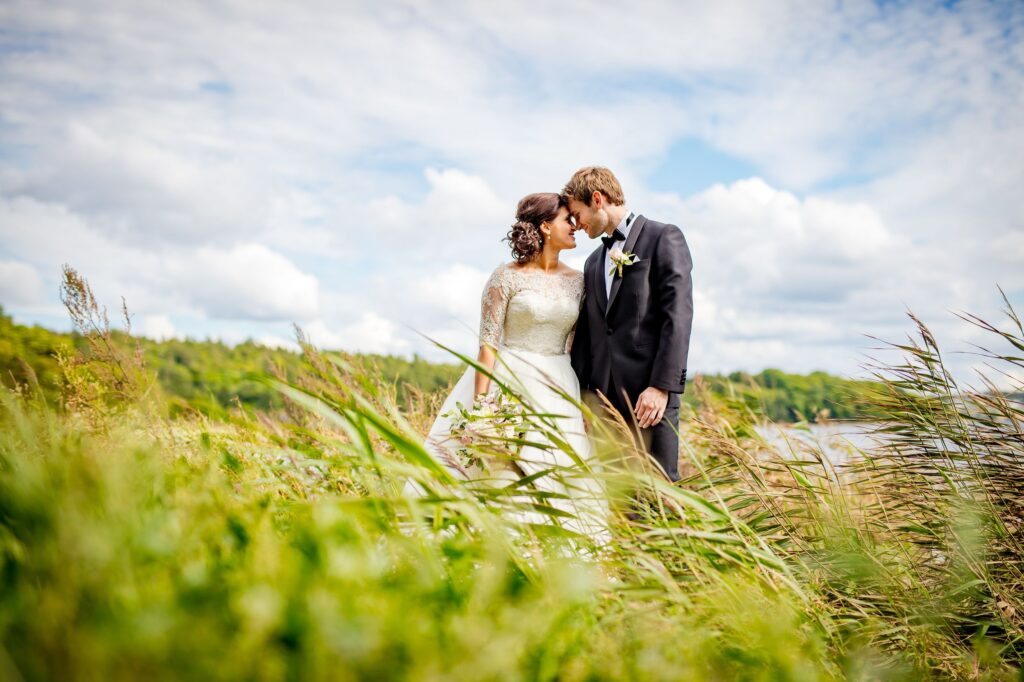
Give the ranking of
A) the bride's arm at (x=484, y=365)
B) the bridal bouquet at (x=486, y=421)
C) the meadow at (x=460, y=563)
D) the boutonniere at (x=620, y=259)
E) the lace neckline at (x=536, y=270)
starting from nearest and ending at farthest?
the meadow at (x=460, y=563), the bridal bouquet at (x=486, y=421), the boutonniere at (x=620, y=259), the bride's arm at (x=484, y=365), the lace neckline at (x=536, y=270)

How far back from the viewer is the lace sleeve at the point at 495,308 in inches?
181

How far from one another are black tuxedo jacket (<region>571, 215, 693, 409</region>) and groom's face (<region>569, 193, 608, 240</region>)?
0.29 m

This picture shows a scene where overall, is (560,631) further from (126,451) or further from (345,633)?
(126,451)

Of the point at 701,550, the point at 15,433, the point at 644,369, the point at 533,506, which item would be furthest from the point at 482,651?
the point at 644,369

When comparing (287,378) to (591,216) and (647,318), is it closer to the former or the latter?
(591,216)

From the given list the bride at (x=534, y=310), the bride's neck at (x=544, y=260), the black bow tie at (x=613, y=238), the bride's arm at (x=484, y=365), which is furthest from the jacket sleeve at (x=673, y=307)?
the bride's arm at (x=484, y=365)

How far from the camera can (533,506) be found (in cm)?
198

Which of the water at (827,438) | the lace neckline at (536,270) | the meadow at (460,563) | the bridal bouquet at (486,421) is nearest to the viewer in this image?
the meadow at (460,563)

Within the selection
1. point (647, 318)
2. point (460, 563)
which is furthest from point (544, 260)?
point (460, 563)

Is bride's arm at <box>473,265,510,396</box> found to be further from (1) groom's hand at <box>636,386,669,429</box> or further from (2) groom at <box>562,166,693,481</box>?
(1) groom's hand at <box>636,386,669,429</box>

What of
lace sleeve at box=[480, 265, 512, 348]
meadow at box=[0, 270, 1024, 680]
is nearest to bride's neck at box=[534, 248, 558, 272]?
lace sleeve at box=[480, 265, 512, 348]

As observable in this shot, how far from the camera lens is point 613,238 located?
450cm

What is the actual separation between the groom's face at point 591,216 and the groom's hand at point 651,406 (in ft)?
4.33

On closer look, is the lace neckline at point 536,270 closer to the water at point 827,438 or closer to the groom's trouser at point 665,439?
the groom's trouser at point 665,439
